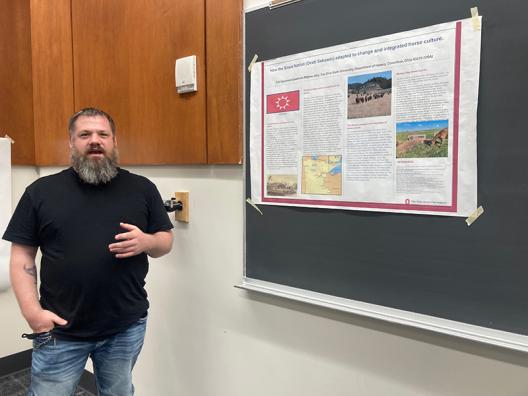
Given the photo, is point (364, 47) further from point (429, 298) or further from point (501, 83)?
point (429, 298)

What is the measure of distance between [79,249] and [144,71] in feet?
3.14

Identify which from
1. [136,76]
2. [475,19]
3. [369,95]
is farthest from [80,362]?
[475,19]

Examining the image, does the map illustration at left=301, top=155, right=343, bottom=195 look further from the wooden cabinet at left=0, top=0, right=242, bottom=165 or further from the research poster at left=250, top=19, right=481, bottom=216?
the wooden cabinet at left=0, top=0, right=242, bottom=165

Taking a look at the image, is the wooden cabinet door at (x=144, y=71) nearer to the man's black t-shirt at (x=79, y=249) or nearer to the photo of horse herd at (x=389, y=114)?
the man's black t-shirt at (x=79, y=249)

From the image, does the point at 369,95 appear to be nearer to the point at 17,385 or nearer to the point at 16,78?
the point at 16,78

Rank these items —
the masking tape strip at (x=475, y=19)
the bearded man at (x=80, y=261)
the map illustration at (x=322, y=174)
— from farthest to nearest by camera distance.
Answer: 1. the bearded man at (x=80, y=261)
2. the map illustration at (x=322, y=174)
3. the masking tape strip at (x=475, y=19)

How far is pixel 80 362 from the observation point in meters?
1.54

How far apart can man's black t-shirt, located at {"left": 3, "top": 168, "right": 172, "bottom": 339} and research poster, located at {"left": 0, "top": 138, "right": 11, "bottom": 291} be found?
3.99 ft

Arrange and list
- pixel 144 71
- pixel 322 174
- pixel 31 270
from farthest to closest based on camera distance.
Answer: pixel 144 71 → pixel 31 270 → pixel 322 174

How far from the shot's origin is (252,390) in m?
1.69

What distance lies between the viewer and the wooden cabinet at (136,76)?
66.2 inches

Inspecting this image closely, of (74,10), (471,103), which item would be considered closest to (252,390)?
(471,103)

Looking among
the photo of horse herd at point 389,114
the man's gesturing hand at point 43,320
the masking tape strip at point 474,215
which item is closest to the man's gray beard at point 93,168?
the man's gesturing hand at point 43,320

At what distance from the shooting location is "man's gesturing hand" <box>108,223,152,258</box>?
1438 millimetres
